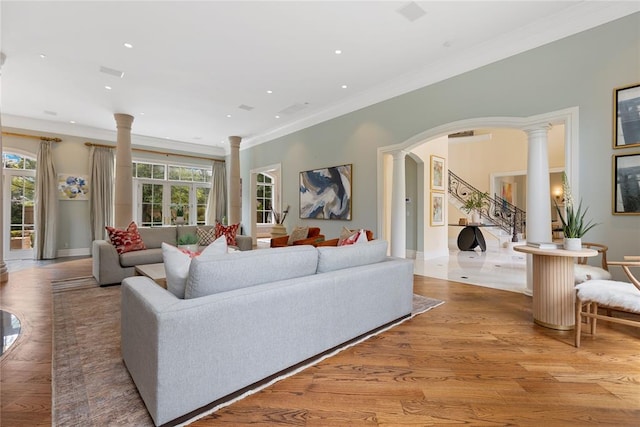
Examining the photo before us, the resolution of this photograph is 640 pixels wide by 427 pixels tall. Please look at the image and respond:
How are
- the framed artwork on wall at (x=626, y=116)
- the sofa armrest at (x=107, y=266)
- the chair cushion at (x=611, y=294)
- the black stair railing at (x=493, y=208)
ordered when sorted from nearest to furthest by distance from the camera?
the chair cushion at (x=611, y=294) → the framed artwork on wall at (x=626, y=116) → the sofa armrest at (x=107, y=266) → the black stair railing at (x=493, y=208)

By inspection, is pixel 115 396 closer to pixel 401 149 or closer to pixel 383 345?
pixel 383 345

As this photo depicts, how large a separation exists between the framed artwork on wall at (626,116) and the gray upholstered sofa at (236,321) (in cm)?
308

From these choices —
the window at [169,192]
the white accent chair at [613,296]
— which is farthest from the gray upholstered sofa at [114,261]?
the white accent chair at [613,296]

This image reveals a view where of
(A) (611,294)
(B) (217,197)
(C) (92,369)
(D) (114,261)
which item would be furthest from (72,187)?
(A) (611,294)

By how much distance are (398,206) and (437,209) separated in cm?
215

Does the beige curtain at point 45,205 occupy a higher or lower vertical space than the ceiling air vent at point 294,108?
lower

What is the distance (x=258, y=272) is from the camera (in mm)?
1949

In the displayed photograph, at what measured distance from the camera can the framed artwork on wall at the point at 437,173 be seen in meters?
6.90

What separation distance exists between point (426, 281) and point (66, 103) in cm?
787

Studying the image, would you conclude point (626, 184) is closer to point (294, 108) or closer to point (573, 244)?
point (573, 244)

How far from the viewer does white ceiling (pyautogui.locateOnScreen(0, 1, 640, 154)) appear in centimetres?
328

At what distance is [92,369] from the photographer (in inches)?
80.0

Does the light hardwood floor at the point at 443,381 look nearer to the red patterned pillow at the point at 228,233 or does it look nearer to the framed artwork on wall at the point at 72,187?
the red patterned pillow at the point at 228,233

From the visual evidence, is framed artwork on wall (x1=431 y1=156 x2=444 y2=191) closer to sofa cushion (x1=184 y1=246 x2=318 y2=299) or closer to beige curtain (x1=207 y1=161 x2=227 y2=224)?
sofa cushion (x1=184 y1=246 x2=318 y2=299)
